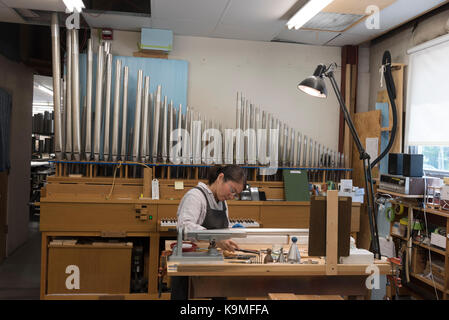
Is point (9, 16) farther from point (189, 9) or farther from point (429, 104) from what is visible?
point (429, 104)

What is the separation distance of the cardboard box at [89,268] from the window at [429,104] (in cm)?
330

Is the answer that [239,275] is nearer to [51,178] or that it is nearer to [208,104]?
[51,178]

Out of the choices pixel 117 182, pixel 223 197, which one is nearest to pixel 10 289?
pixel 117 182

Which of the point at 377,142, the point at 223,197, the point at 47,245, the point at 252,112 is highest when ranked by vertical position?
the point at 252,112

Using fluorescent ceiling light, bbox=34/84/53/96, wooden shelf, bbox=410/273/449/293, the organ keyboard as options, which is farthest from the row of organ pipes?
fluorescent ceiling light, bbox=34/84/53/96

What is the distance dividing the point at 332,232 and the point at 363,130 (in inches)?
123

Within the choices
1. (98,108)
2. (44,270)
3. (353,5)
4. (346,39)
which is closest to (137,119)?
(98,108)

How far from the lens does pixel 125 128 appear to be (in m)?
4.39

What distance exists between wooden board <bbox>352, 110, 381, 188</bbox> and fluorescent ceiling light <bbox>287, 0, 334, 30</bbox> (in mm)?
1496

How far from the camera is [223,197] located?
3.10 meters

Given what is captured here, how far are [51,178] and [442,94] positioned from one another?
13.4 feet

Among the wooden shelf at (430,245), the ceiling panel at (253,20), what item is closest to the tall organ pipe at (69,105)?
the ceiling panel at (253,20)

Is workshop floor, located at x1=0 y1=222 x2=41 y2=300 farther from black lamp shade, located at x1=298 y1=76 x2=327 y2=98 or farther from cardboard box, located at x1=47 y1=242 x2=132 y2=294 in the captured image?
black lamp shade, located at x1=298 y1=76 x2=327 y2=98

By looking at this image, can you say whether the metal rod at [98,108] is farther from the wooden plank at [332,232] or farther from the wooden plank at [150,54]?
the wooden plank at [332,232]
